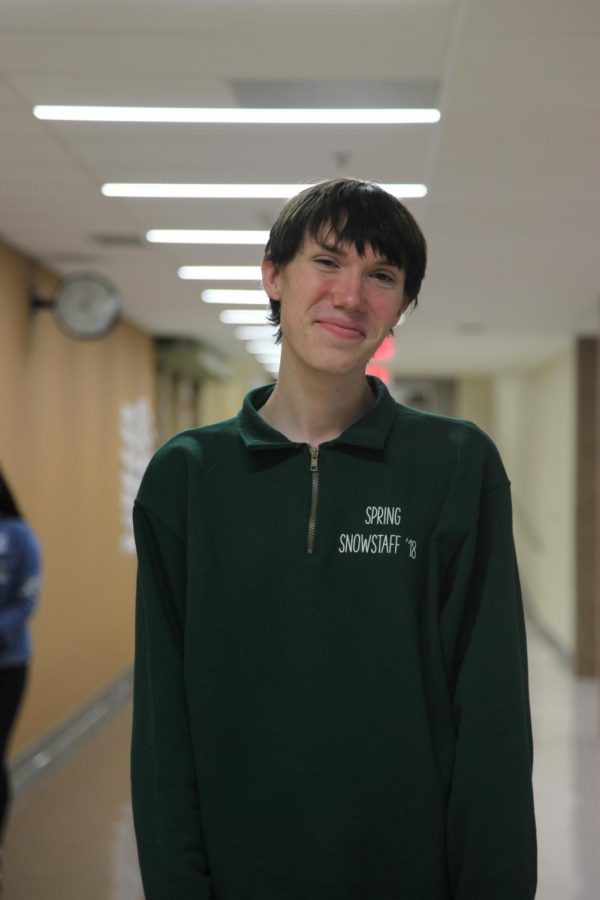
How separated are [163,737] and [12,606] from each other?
11.3ft

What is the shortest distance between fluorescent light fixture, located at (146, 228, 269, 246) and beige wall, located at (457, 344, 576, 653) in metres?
5.05

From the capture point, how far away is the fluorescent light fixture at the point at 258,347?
498 inches

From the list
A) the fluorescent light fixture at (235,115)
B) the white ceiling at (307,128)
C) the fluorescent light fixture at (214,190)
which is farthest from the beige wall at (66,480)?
the fluorescent light fixture at (235,115)

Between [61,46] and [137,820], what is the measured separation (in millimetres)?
2819

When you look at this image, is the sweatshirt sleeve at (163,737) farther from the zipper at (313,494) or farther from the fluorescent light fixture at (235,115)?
the fluorescent light fixture at (235,115)

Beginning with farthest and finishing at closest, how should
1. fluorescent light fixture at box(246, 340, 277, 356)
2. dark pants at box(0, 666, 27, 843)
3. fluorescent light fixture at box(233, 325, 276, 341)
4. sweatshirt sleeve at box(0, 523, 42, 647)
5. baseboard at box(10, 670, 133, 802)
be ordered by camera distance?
fluorescent light fixture at box(246, 340, 277, 356)
fluorescent light fixture at box(233, 325, 276, 341)
baseboard at box(10, 670, 133, 802)
sweatshirt sleeve at box(0, 523, 42, 647)
dark pants at box(0, 666, 27, 843)

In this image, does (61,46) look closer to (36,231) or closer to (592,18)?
(592,18)

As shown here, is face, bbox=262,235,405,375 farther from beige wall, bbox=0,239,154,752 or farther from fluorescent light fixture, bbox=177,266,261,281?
fluorescent light fixture, bbox=177,266,261,281

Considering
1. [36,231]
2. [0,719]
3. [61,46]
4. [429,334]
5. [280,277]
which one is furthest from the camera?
[429,334]

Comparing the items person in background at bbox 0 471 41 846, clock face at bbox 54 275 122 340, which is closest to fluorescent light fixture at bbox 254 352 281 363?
clock face at bbox 54 275 122 340

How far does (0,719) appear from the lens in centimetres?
469

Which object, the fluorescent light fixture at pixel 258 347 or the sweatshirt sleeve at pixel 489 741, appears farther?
the fluorescent light fixture at pixel 258 347

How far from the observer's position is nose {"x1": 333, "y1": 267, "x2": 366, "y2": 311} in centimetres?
154

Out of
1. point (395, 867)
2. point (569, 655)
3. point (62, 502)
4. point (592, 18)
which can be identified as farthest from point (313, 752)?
point (569, 655)
